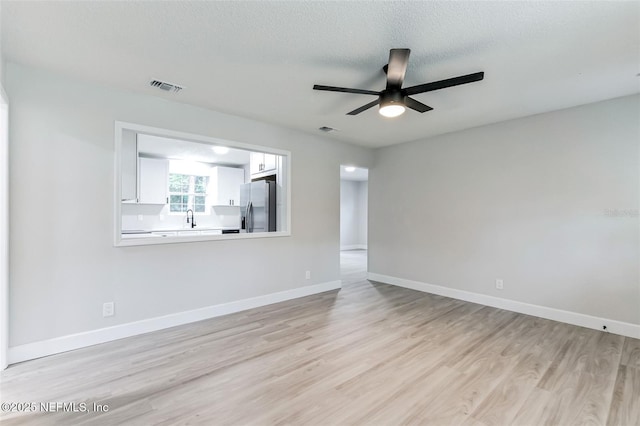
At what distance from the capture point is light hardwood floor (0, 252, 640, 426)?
1882 millimetres

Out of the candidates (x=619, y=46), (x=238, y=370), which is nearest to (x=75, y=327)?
(x=238, y=370)

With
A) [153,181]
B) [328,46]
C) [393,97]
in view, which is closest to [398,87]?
[393,97]

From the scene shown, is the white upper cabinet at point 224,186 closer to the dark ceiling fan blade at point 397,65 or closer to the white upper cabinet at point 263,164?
the white upper cabinet at point 263,164

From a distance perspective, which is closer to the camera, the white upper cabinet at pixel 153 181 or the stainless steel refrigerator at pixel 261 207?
the stainless steel refrigerator at pixel 261 207

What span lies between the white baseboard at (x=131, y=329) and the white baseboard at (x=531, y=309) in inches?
83.8

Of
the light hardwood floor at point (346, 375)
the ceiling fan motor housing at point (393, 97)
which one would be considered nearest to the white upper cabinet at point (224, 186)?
the light hardwood floor at point (346, 375)

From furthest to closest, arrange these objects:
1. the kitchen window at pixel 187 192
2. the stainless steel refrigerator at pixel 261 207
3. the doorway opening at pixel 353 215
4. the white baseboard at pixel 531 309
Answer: the doorway opening at pixel 353 215 < the kitchen window at pixel 187 192 < the stainless steel refrigerator at pixel 261 207 < the white baseboard at pixel 531 309

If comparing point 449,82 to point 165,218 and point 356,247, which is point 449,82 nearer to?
point 165,218

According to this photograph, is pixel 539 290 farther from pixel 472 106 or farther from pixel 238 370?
pixel 238 370

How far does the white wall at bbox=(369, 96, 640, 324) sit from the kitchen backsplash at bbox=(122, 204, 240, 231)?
4467mm

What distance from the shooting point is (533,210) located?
3779 mm

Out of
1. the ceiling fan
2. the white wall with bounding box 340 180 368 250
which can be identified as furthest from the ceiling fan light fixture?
the white wall with bounding box 340 180 368 250

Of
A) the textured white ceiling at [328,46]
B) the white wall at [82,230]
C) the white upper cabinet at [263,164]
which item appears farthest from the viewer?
the white upper cabinet at [263,164]

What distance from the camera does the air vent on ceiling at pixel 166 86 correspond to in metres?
2.86
